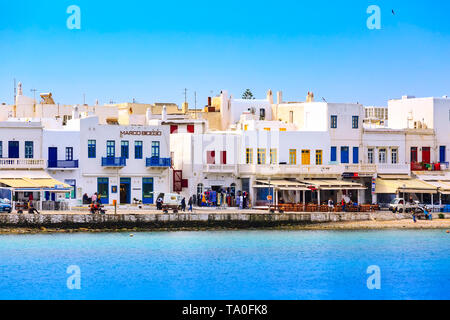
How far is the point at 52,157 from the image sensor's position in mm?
70625

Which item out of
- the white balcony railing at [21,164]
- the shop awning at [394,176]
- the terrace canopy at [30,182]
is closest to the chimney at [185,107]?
the shop awning at [394,176]

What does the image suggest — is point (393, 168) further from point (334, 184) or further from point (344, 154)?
point (334, 184)

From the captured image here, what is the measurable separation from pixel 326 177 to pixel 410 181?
19.4ft

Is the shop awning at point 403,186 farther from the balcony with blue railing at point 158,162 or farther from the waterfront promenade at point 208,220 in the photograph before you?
A: the balcony with blue railing at point 158,162

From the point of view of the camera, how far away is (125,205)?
233 ft

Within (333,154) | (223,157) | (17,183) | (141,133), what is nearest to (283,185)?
(223,157)

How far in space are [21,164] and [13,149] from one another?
4.04 ft

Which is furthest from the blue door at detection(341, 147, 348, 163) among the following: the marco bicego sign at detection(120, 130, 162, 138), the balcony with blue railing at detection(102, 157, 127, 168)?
the balcony with blue railing at detection(102, 157, 127, 168)

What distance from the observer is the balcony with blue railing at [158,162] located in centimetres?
7275

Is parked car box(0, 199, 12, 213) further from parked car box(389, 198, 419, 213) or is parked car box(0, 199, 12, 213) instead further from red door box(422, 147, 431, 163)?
red door box(422, 147, 431, 163)

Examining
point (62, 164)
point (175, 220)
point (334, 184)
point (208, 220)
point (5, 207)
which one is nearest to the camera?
point (5, 207)

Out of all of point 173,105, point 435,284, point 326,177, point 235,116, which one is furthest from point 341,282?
point 173,105

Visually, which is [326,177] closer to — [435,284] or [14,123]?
[14,123]

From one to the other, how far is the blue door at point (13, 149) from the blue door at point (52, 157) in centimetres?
199
